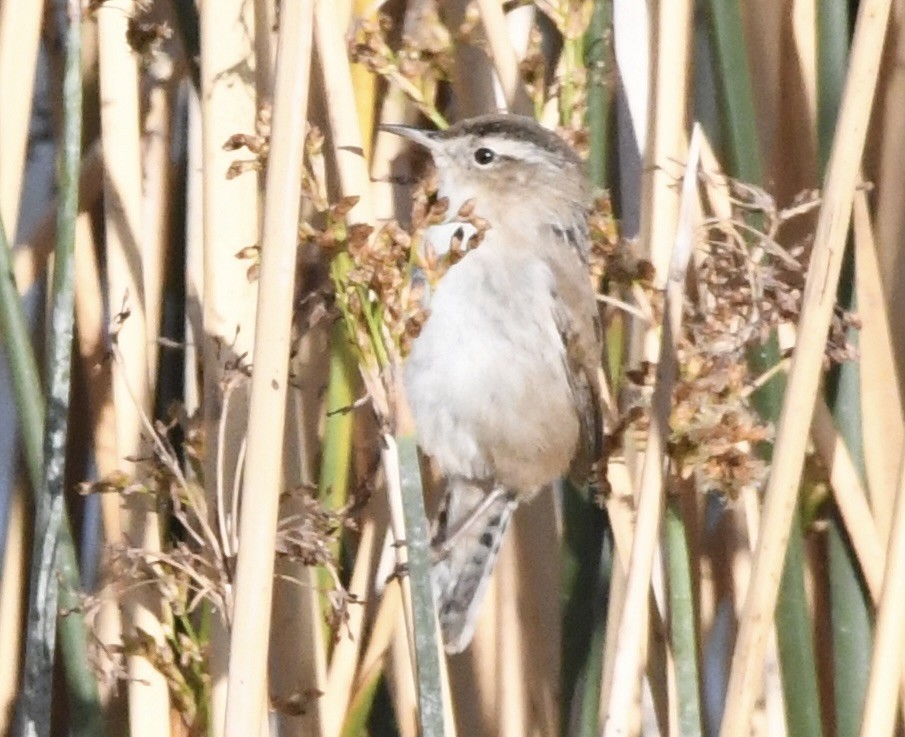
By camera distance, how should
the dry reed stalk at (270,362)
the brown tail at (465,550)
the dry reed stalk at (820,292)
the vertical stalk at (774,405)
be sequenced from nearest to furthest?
1. the dry reed stalk at (270,362)
2. the dry reed stalk at (820,292)
3. the vertical stalk at (774,405)
4. the brown tail at (465,550)

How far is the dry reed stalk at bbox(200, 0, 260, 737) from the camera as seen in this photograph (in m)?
1.76

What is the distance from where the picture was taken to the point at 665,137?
6.28 feet

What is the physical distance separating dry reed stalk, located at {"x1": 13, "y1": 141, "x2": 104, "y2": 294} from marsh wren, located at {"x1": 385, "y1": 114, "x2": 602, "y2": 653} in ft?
1.72

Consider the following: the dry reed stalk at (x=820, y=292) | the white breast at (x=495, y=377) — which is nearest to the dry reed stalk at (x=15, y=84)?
the white breast at (x=495, y=377)

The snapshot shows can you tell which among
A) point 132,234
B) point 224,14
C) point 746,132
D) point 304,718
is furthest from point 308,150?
point 304,718

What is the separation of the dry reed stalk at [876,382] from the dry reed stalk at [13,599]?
1.23 m

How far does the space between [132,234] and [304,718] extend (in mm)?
699

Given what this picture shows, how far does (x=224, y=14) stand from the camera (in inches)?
71.7

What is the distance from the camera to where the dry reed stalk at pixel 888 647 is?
1.56 meters

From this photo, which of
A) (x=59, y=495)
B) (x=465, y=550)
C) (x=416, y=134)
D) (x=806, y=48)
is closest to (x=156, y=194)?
(x=416, y=134)

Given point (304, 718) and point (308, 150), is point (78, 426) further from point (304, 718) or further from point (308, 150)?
point (308, 150)

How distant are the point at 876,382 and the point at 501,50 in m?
0.73

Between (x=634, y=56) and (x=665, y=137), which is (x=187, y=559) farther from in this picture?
(x=634, y=56)

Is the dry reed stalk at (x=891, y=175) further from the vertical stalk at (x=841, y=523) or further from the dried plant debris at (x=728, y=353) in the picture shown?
the dried plant debris at (x=728, y=353)
